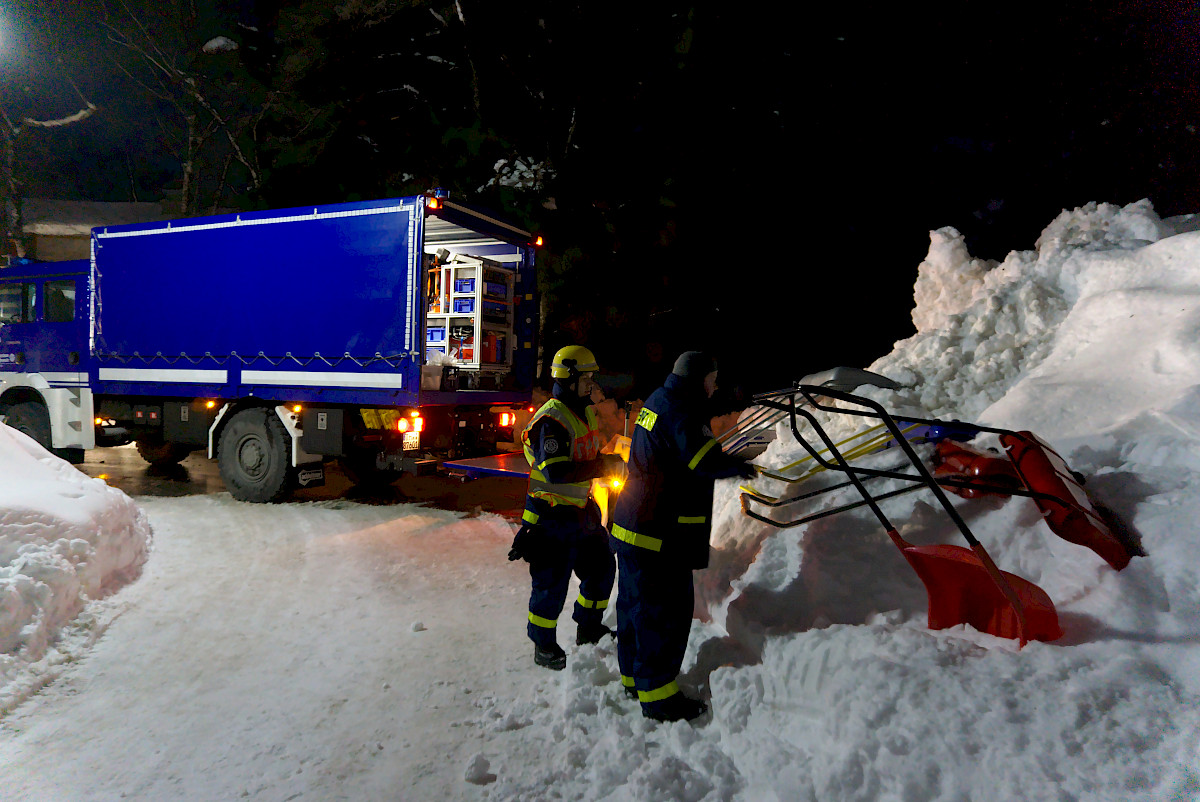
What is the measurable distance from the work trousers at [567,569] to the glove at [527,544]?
1.0 inches

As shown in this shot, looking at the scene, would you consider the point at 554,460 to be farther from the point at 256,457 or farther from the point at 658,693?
the point at 256,457

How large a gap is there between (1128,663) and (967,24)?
16708 mm

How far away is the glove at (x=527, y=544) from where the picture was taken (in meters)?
4.07

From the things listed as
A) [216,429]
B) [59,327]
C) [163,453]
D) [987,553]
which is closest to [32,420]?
[59,327]

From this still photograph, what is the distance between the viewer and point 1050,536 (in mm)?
3293

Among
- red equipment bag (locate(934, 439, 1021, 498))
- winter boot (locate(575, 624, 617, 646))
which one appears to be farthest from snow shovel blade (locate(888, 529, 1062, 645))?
winter boot (locate(575, 624, 617, 646))

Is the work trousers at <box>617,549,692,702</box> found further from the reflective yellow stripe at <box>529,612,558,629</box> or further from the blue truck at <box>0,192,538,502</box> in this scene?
the blue truck at <box>0,192,538,502</box>

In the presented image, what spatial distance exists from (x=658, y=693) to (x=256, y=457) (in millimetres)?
7178

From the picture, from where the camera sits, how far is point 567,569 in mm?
4133

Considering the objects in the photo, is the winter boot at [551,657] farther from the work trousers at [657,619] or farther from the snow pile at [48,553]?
the snow pile at [48,553]

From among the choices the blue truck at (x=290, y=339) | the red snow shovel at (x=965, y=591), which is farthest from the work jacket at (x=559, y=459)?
the blue truck at (x=290, y=339)

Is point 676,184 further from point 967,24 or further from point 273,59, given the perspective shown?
point 273,59

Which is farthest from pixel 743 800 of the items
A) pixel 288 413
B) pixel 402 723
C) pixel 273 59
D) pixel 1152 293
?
pixel 273 59

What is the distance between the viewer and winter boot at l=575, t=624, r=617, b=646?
14.0 ft
